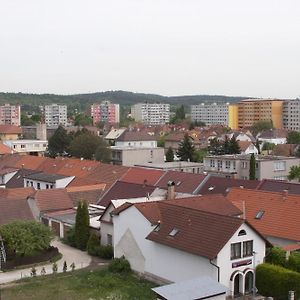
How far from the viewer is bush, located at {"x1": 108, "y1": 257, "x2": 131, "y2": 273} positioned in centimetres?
2880

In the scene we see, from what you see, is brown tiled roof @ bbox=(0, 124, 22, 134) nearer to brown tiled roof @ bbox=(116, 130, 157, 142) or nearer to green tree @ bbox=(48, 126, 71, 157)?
green tree @ bbox=(48, 126, 71, 157)

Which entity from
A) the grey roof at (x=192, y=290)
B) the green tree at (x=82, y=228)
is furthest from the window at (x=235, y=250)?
the green tree at (x=82, y=228)

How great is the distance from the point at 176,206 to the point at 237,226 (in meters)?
4.51

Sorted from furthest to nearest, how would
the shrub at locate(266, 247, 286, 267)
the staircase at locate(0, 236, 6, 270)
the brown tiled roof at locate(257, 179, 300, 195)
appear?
the brown tiled roof at locate(257, 179, 300, 195)
the staircase at locate(0, 236, 6, 270)
the shrub at locate(266, 247, 286, 267)

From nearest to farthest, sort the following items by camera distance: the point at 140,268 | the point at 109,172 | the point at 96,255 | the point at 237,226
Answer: the point at 237,226
the point at 140,268
the point at 96,255
the point at 109,172

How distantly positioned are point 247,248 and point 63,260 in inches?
444

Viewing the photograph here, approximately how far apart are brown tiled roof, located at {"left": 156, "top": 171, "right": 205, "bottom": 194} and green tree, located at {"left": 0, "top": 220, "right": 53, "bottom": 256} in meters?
16.4

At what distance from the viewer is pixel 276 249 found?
2711 cm

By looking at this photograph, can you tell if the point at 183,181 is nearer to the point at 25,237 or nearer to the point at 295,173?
the point at 295,173

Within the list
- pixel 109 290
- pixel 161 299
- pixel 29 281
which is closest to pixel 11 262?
pixel 29 281

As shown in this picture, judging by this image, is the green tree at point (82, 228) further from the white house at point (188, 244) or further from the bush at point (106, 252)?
the white house at point (188, 244)

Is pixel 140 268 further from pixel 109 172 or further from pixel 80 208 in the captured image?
pixel 109 172

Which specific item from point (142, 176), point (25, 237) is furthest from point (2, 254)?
point (142, 176)

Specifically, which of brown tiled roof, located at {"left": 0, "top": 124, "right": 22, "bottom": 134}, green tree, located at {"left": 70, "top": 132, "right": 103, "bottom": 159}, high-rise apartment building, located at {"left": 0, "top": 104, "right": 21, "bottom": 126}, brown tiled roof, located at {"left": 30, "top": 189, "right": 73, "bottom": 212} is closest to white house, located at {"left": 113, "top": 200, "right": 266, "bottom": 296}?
brown tiled roof, located at {"left": 30, "top": 189, "right": 73, "bottom": 212}
